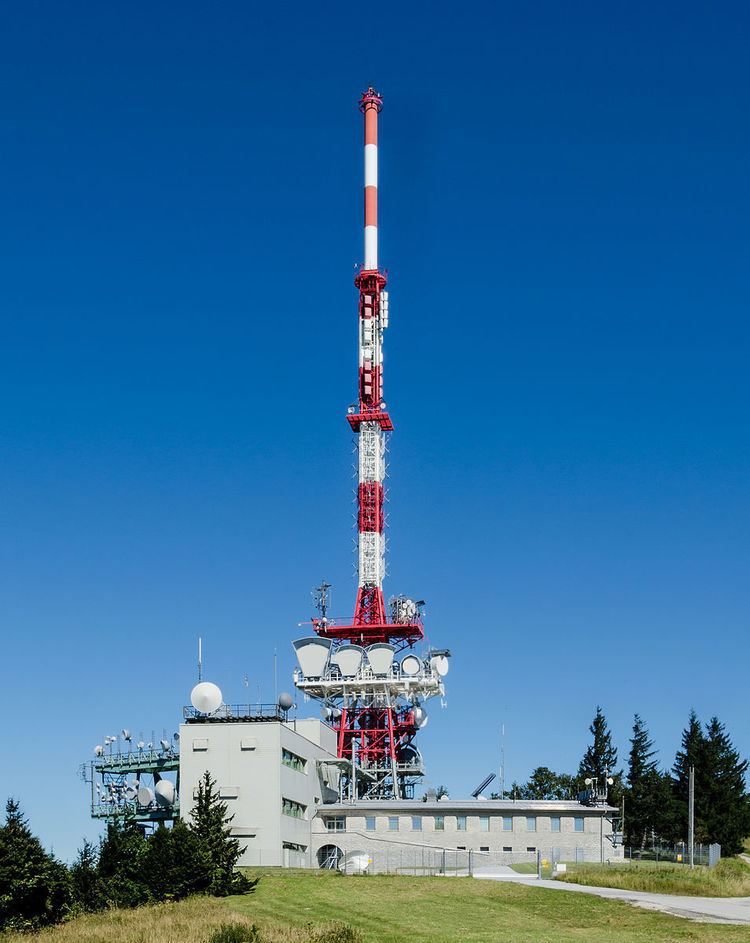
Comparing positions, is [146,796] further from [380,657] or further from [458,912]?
[458,912]

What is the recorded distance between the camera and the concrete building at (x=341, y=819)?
77.6 metres

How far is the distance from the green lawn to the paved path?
1.34 meters

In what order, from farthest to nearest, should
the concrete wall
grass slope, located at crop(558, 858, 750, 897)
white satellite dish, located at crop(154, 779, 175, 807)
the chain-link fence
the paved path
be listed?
white satellite dish, located at crop(154, 779, 175, 807), the concrete wall, the chain-link fence, grass slope, located at crop(558, 858, 750, 897), the paved path

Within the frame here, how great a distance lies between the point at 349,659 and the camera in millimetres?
105500

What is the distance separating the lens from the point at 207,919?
51.8 metres

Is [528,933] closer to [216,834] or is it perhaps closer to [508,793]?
[216,834]

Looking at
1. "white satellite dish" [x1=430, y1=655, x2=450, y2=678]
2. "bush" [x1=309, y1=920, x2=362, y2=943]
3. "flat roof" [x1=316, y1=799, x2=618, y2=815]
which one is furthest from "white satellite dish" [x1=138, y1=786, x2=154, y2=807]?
"bush" [x1=309, y1=920, x2=362, y2=943]

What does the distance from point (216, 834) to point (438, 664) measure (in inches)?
1697

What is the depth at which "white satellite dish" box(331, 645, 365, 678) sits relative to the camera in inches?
4134

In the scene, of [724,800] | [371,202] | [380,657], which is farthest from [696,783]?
[371,202]

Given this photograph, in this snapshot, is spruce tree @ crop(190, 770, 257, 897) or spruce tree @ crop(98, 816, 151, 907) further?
spruce tree @ crop(190, 770, 257, 897)

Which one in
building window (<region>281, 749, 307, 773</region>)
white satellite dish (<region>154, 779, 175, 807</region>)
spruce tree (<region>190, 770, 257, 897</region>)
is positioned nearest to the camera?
spruce tree (<region>190, 770, 257, 897</region>)

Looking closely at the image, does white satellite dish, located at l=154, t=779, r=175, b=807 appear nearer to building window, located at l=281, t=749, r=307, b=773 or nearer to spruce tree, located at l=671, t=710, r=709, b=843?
building window, located at l=281, t=749, r=307, b=773

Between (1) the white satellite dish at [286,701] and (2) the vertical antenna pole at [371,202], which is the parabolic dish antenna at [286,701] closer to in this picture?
(1) the white satellite dish at [286,701]
